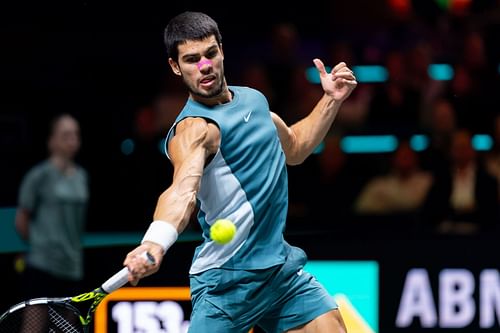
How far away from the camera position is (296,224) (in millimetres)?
8727

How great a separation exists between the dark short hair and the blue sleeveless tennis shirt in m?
0.27

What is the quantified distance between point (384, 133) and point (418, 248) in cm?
237

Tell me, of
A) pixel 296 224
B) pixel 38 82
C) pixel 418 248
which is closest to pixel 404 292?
pixel 418 248

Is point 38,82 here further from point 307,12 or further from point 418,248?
point 418,248

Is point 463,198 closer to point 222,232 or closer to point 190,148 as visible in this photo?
point 190,148

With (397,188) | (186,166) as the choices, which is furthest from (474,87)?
(186,166)

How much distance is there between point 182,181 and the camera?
16.2 ft

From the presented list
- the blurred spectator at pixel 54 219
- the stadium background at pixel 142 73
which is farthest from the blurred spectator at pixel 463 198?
the blurred spectator at pixel 54 219

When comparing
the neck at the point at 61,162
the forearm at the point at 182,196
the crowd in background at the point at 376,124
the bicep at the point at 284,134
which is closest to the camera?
the forearm at the point at 182,196

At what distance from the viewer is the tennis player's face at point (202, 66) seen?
5316 mm

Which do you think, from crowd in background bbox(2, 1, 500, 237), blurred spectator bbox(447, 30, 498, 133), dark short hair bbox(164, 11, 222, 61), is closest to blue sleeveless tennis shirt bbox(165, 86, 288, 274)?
dark short hair bbox(164, 11, 222, 61)

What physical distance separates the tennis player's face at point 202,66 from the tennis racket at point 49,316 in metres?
0.88

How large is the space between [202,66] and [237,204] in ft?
2.01

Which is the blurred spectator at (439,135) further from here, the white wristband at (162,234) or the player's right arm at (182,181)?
the white wristband at (162,234)
